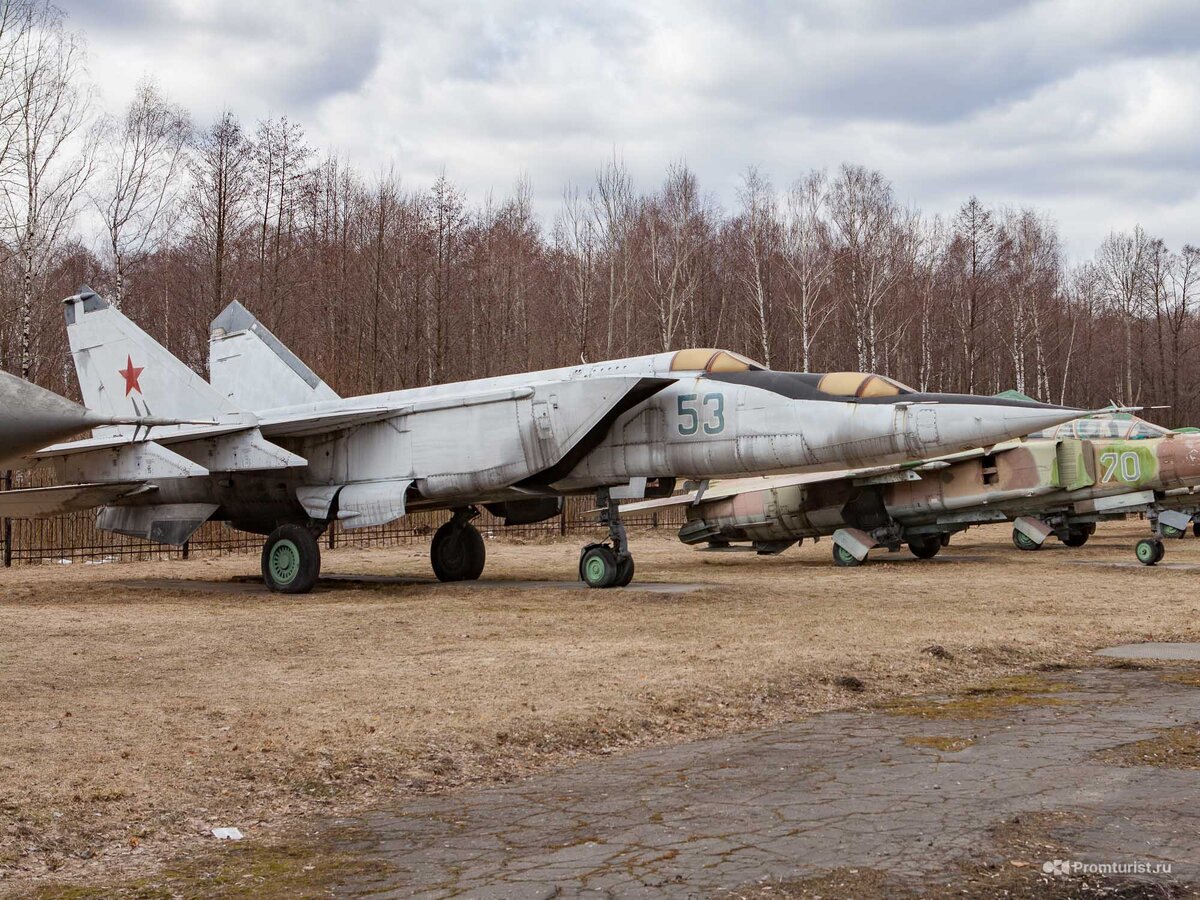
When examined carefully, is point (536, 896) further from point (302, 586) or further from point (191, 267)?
point (191, 267)

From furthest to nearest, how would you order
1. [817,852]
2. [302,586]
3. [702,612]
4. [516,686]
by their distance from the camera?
[302,586]
[702,612]
[516,686]
[817,852]

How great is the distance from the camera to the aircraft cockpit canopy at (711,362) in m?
13.5

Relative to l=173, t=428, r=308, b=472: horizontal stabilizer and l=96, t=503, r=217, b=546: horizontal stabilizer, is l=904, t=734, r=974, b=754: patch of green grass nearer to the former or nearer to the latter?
l=173, t=428, r=308, b=472: horizontal stabilizer

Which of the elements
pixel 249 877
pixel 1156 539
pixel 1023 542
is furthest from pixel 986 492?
pixel 249 877

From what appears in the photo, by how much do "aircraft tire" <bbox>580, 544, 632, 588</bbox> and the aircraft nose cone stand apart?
10.8 m

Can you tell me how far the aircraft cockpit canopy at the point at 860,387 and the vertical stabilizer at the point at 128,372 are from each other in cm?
806

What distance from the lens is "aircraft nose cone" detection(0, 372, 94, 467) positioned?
3.37 metres

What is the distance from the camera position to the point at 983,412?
12.1 m

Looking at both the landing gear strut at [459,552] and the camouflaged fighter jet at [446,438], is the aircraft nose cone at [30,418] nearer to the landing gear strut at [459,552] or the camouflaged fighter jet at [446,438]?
the camouflaged fighter jet at [446,438]

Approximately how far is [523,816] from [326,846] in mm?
768

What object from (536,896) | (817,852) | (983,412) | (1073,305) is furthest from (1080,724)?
(1073,305)

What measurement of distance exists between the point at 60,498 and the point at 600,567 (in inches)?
279

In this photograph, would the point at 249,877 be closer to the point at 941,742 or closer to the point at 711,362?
the point at 941,742
